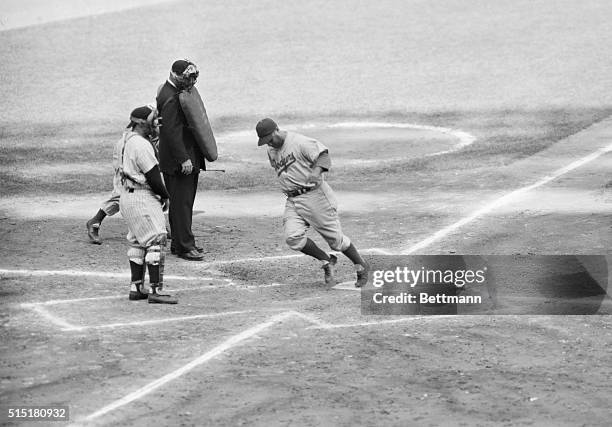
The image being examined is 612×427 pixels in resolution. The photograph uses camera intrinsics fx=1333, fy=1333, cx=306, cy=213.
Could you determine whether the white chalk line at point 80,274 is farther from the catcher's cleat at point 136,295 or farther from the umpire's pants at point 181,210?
the catcher's cleat at point 136,295

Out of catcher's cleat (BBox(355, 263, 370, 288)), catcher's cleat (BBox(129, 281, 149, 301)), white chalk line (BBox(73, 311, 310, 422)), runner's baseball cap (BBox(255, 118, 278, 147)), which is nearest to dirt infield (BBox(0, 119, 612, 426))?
white chalk line (BBox(73, 311, 310, 422))

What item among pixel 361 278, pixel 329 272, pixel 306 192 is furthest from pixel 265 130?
pixel 361 278

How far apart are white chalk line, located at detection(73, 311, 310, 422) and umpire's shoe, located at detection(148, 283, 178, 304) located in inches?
39.2

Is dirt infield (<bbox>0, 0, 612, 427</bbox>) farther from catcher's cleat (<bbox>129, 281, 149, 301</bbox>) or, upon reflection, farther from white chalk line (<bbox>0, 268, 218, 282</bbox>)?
catcher's cleat (<bbox>129, 281, 149, 301</bbox>)

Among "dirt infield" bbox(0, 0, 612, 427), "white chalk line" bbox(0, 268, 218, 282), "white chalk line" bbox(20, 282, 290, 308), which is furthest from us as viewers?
"white chalk line" bbox(0, 268, 218, 282)

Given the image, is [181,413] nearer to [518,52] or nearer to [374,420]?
[374,420]

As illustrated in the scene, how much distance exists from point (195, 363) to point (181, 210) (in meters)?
3.65

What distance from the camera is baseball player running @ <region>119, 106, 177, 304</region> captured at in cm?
1089

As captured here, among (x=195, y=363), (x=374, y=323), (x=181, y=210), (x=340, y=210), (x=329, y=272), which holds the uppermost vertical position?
(x=181, y=210)

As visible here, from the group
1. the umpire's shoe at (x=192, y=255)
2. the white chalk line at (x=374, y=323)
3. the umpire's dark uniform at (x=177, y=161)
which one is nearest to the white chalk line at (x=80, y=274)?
the umpire's shoe at (x=192, y=255)

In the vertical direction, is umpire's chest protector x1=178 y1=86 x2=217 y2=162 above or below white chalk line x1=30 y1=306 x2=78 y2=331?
above

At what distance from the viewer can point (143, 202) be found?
11.0 meters


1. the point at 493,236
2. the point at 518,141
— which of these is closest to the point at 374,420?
the point at 493,236

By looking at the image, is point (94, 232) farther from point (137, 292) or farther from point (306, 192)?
point (306, 192)
